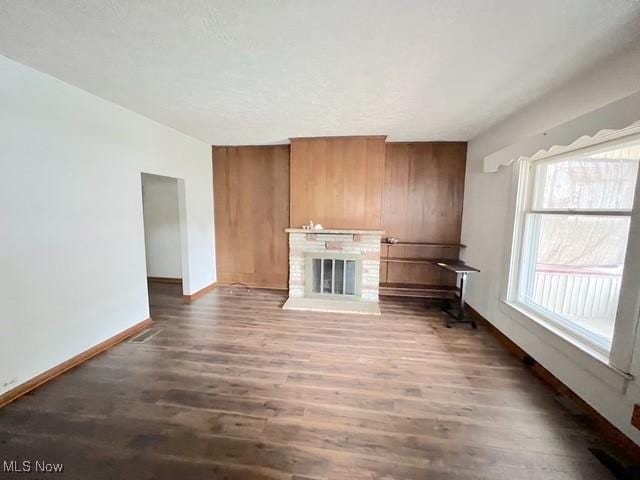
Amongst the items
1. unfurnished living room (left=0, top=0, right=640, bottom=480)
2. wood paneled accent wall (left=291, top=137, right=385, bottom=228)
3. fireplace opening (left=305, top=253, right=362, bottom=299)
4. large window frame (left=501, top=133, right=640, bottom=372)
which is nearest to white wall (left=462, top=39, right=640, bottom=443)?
unfurnished living room (left=0, top=0, right=640, bottom=480)

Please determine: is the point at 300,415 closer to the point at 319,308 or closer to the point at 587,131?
the point at 319,308

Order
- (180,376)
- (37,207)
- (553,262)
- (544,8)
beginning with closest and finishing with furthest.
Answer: (544,8)
(37,207)
(180,376)
(553,262)

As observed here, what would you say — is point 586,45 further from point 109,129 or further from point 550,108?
point 109,129

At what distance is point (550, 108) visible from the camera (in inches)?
89.0

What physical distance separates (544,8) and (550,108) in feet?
4.23

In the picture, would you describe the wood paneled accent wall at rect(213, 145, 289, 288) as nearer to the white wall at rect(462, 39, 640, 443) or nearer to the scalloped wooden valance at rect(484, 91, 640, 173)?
the white wall at rect(462, 39, 640, 443)

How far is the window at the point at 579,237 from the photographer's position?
1836 mm

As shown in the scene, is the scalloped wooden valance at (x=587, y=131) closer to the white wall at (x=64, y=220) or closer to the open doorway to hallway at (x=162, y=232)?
the white wall at (x=64, y=220)

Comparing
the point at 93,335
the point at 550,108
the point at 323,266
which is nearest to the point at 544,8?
the point at 550,108

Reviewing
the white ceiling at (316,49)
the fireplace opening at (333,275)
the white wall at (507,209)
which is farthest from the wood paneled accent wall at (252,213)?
the white wall at (507,209)

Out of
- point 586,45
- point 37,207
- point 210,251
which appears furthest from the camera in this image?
point 210,251

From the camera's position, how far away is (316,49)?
1704 mm

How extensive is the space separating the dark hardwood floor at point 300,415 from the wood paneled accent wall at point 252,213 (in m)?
1.93

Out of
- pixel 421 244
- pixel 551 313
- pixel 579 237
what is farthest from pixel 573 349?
pixel 421 244
